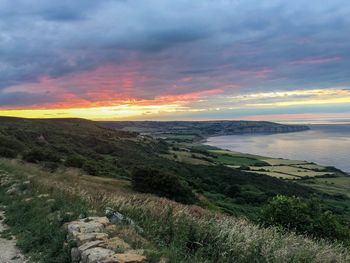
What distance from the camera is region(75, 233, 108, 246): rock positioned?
278 inches

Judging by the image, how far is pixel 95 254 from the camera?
6.25 m

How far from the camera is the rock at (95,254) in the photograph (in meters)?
6.08

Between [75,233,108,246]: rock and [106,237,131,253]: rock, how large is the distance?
0.77ft

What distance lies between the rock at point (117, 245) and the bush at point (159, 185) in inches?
923

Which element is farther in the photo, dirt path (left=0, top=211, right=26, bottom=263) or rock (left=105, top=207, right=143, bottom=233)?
rock (left=105, top=207, right=143, bottom=233)

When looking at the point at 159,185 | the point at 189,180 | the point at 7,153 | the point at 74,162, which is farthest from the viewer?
the point at 189,180

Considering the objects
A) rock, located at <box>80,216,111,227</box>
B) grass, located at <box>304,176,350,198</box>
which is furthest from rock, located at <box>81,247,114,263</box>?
grass, located at <box>304,176,350,198</box>

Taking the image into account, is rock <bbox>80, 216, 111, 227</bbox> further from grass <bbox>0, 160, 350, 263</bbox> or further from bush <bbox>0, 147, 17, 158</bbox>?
bush <bbox>0, 147, 17, 158</bbox>

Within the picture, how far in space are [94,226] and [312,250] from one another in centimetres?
481

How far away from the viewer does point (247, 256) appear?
284 inches

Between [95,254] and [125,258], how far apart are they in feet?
2.09

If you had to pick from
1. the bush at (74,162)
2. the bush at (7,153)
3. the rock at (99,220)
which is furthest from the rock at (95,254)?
the bush at (74,162)

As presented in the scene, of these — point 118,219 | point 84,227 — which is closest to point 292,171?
point 118,219

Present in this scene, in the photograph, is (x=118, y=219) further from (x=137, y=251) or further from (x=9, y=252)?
(x=137, y=251)
